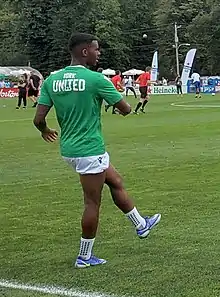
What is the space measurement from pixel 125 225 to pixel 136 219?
3.95ft

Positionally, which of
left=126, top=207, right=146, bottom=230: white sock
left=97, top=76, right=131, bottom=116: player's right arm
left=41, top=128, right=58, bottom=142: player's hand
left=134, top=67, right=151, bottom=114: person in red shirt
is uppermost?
left=97, top=76, right=131, bottom=116: player's right arm

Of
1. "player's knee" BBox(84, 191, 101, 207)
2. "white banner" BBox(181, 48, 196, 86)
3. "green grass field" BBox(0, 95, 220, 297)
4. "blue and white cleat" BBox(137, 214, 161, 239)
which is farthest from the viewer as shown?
"white banner" BBox(181, 48, 196, 86)

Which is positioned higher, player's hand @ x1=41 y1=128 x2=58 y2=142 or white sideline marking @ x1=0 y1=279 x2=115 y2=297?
player's hand @ x1=41 y1=128 x2=58 y2=142

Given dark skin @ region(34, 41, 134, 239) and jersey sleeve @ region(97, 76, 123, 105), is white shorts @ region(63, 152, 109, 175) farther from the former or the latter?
jersey sleeve @ region(97, 76, 123, 105)

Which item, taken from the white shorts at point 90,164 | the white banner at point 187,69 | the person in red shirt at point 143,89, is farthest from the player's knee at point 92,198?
the white banner at point 187,69

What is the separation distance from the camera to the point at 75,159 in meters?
6.75

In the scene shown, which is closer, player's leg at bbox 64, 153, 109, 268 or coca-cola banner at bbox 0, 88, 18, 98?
player's leg at bbox 64, 153, 109, 268

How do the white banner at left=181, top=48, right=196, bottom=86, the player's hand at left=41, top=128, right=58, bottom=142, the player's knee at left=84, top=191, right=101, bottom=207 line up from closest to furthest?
the player's knee at left=84, top=191, right=101, bottom=207, the player's hand at left=41, top=128, right=58, bottom=142, the white banner at left=181, top=48, right=196, bottom=86

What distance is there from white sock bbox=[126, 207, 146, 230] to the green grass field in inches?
8.8

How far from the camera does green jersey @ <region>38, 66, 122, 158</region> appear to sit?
6.61 m

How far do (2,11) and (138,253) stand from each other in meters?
102

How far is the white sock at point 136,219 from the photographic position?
7.36m

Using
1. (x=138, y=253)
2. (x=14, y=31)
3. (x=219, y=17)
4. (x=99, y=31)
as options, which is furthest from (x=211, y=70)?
(x=138, y=253)

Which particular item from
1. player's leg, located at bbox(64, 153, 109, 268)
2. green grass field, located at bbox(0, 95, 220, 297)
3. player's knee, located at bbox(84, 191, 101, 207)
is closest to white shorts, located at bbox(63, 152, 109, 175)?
player's leg, located at bbox(64, 153, 109, 268)
